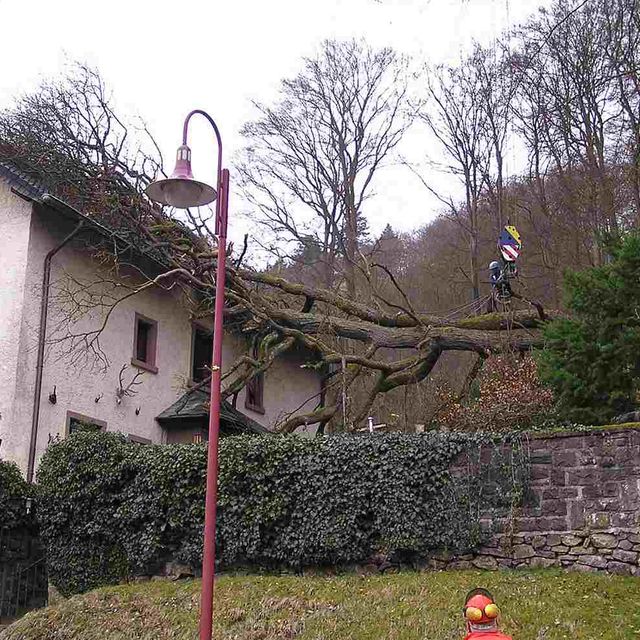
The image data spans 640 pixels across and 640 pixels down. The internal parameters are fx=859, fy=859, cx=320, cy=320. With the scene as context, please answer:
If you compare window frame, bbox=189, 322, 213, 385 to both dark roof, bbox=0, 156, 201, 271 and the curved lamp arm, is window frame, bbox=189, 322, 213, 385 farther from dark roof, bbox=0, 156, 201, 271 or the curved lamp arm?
the curved lamp arm

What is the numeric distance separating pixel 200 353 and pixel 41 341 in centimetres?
606

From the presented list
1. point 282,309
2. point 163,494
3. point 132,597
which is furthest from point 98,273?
point 132,597

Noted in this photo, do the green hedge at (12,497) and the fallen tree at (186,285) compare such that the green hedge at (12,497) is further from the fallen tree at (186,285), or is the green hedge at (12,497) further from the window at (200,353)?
the window at (200,353)

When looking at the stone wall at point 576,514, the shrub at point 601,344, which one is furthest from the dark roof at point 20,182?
the stone wall at point 576,514

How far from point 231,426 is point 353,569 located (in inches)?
364

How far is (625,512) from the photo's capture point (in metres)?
10.6

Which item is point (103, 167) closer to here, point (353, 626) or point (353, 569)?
point (353, 569)

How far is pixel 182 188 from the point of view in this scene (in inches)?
314

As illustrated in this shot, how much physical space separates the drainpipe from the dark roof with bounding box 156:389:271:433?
12.3 feet

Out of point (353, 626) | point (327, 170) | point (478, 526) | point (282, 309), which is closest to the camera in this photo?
point (353, 626)

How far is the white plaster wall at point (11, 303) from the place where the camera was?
16172 mm

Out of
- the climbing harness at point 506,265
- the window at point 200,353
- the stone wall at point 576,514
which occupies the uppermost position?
the climbing harness at point 506,265

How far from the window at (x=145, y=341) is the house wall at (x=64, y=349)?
155mm

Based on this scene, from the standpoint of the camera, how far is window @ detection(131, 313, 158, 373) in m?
20.0
